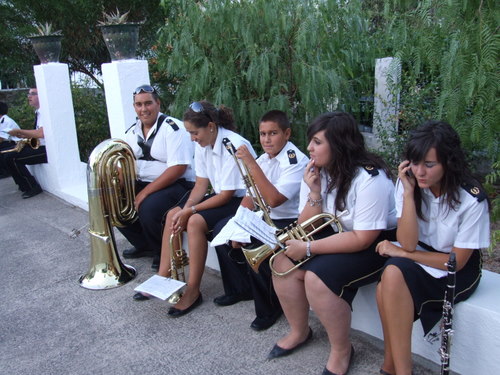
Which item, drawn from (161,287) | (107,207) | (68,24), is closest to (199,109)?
(107,207)

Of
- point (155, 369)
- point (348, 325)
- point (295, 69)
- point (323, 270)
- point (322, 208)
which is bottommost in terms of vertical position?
point (155, 369)

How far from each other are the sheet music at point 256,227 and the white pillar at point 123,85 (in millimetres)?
2689

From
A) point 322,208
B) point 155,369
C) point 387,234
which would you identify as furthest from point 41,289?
point 387,234

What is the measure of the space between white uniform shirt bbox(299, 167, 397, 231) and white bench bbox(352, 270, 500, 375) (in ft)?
1.80

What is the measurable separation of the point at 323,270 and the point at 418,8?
1510 millimetres

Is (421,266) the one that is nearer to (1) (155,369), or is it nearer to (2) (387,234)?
(2) (387,234)

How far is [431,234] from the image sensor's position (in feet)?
8.39

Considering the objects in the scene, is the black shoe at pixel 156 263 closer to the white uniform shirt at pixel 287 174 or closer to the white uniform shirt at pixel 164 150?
the white uniform shirt at pixel 164 150

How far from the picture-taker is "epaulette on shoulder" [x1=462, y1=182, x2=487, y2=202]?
2367mm

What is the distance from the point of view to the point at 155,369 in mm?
2930

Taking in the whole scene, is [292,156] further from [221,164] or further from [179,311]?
[179,311]

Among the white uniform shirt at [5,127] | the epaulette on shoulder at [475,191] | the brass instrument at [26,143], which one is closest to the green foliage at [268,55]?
the epaulette on shoulder at [475,191]

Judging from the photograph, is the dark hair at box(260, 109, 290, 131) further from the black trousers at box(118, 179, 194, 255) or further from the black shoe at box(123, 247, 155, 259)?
the black shoe at box(123, 247, 155, 259)

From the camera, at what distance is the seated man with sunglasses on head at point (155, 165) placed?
4102 millimetres
